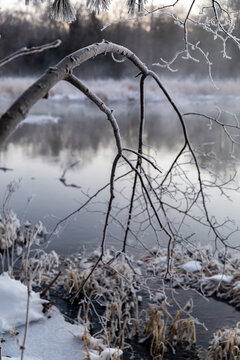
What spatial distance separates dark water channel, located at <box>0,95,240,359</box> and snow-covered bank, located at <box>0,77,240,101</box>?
1.59ft

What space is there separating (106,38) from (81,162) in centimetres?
1012

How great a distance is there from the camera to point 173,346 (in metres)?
3.38

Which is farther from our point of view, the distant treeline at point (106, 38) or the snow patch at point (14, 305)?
the distant treeline at point (106, 38)

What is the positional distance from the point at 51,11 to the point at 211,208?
4.60 m

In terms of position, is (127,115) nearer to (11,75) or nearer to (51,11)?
(11,75)

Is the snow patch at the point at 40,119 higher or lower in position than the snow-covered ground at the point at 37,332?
higher

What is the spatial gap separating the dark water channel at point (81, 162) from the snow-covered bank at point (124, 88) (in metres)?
0.48

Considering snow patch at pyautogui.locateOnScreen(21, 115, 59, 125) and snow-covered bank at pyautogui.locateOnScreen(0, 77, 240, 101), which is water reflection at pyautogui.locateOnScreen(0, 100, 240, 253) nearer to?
snow patch at pyautogui.locateOnScreen(21, 115, 59, 125)

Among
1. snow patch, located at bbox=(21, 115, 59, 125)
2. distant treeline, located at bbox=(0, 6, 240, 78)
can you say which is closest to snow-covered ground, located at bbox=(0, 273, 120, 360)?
snow patch, located at bbox=(21, 115, 59, 125)

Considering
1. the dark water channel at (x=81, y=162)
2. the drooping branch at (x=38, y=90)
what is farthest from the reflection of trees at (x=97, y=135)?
the drooping branch at (x=38, y=90)

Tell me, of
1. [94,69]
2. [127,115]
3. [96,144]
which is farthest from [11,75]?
[96,144]

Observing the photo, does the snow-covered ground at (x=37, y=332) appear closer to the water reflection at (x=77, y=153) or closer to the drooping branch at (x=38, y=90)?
the water reflection at (x=77, y=153)

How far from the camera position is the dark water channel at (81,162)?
5.22m

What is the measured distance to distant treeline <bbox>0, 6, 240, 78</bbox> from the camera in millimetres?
17797
